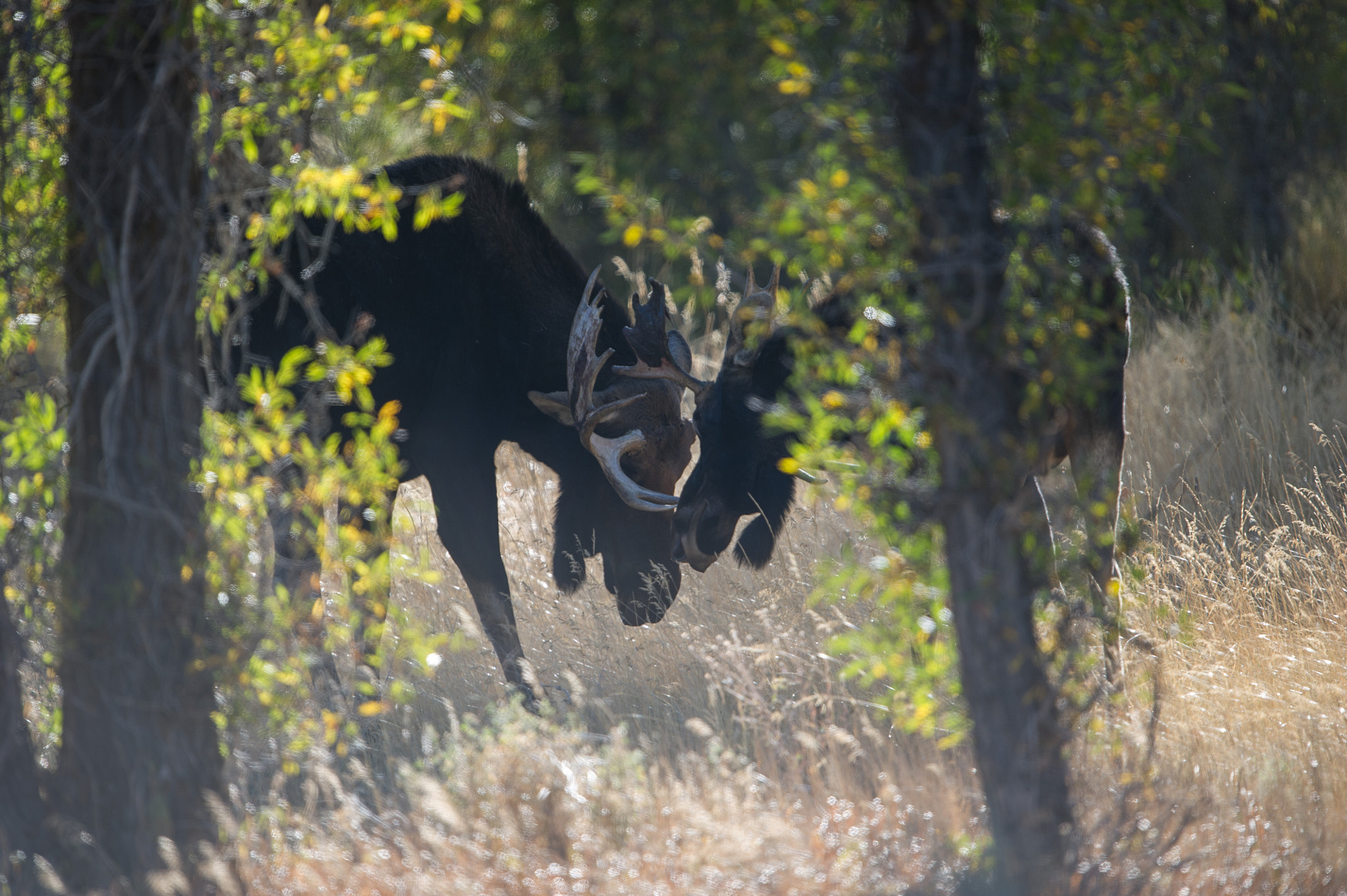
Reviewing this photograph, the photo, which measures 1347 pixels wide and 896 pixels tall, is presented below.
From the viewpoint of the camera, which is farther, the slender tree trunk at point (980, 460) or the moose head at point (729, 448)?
Answer: the moose head at point (729, 448)

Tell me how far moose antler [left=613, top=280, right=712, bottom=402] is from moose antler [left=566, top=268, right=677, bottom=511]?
5.9 inches

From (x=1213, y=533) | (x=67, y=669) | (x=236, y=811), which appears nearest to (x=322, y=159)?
(x=67, y=669)

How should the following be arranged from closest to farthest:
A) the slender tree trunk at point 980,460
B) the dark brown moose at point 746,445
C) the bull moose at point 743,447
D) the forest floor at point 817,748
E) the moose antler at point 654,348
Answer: the slender tree trunk at point 980,460 → the forest floor at point 817,748 → the dark brown moose at point 746,445 → the bull moose at point 743,447 → the moose antler at point 654,348

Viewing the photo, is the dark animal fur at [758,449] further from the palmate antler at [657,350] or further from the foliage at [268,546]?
the foliage at [268,546]

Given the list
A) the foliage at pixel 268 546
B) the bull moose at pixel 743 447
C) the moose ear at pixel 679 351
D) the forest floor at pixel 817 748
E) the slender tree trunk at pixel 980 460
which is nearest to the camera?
the slender tree trunk at pixel 980 460

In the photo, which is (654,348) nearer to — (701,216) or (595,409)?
(595,409)

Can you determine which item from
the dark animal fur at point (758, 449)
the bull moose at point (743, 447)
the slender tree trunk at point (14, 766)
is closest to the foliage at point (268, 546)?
the slender tree trunk at point (14, 766)

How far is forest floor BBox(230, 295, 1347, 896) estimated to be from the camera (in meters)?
3.08

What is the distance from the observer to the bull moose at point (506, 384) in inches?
214

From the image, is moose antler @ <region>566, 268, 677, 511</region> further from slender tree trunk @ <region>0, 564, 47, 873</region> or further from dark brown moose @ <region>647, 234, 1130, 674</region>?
slender tree trunk @ <region>0, 564, 47, 873</region>

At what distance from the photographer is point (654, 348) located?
5652 mm

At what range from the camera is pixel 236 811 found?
3.24 meters

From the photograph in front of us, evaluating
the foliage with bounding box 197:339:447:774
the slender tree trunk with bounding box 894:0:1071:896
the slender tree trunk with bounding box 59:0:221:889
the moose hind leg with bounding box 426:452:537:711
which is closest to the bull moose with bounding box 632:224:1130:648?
the moose hind leg with bounding box 426:452:537:711

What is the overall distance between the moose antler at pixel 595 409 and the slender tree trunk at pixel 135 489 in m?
2.39
